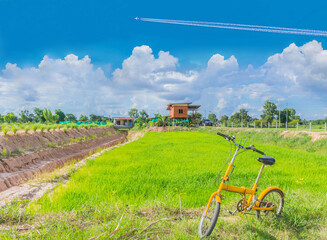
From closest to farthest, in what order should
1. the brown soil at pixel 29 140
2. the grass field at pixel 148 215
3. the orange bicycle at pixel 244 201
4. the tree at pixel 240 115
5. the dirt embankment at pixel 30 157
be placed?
the orange bicycle at pixel 244 201 < the grass field at pixel 148 215 < the dirt embankment at pixel 30 157 < the brown soil at pixel 29 140 < the tree at pixel 240 115

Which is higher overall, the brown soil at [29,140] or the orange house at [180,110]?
the orange house at [180,110]

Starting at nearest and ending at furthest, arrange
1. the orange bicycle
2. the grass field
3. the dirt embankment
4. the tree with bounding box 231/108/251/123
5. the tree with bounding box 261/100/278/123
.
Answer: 1. the orange bicycle
2. the grass field
3. the dirt embankment
4. the tree with bounding box 261/100/278/123
5. the tree with bounding box 231/108/251/123

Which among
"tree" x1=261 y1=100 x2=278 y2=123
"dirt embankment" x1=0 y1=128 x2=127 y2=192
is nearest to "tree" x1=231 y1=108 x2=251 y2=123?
"tree" x1=261 y1=100 x2=278 y2=123

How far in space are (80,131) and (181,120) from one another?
21572mm

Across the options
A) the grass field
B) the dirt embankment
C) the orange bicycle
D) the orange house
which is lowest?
the dirt embankment

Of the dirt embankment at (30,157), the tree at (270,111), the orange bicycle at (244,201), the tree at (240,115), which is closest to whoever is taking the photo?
the orange bicycle at (244,201)

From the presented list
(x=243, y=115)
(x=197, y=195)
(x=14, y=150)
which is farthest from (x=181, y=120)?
(x=197, y=195)

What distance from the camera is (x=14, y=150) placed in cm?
1170

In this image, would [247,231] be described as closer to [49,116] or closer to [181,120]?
[181,120]

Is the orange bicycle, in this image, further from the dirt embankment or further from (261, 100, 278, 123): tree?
(261, 100, 278, 123): tree

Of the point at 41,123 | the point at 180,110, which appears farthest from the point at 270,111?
the point at 41,123

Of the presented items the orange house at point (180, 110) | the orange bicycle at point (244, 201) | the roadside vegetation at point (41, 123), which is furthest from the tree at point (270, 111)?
the orange bicycle at point (244, 201)

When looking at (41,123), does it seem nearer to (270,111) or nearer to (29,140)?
(29,140)

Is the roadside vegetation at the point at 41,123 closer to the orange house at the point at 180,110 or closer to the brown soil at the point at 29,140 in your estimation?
the brown soil at the point at 29,140
